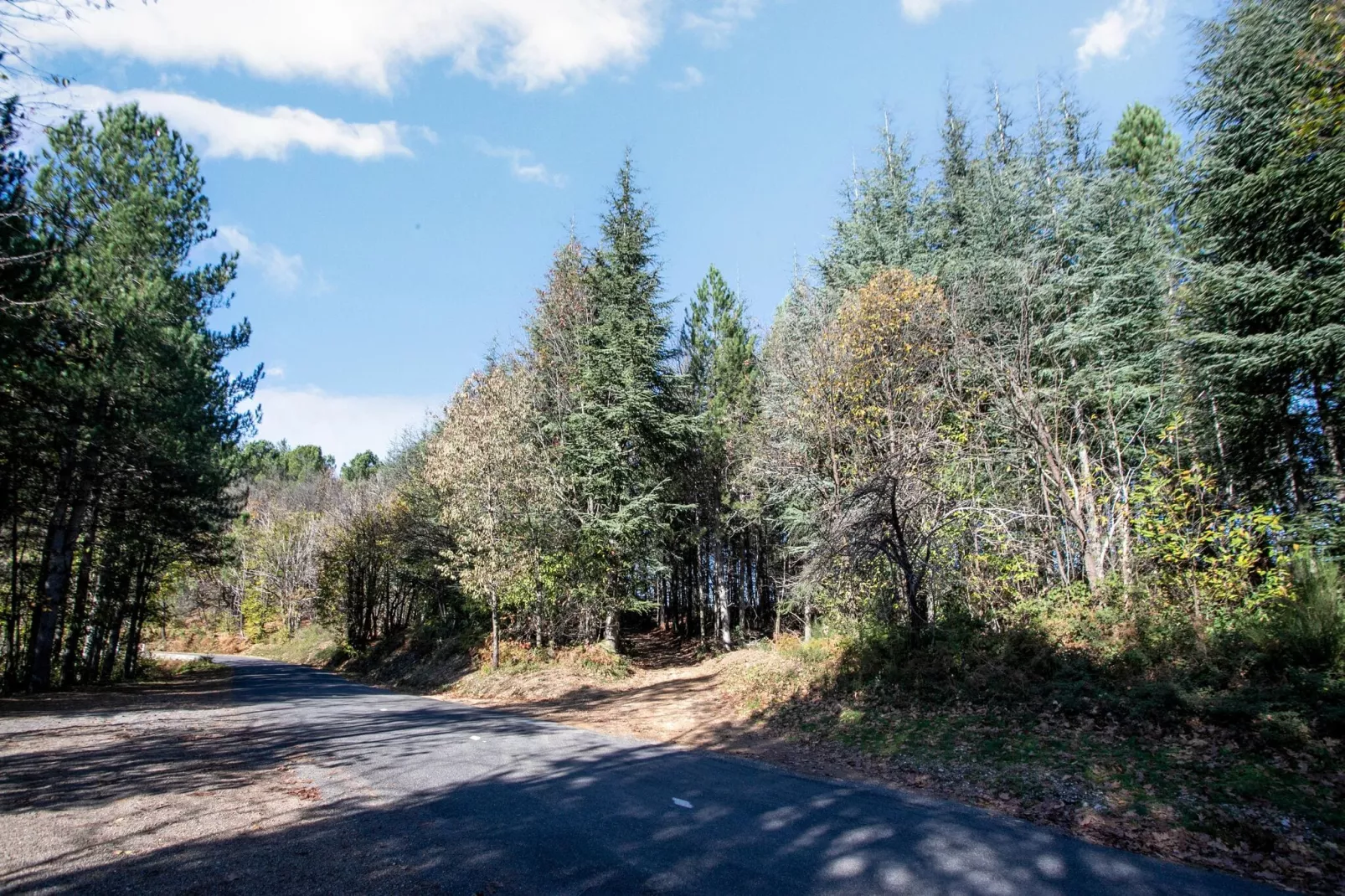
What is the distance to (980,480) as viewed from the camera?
14.5 metres

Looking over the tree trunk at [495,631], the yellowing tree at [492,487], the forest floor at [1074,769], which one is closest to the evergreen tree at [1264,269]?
the forest floor at [1074,769]

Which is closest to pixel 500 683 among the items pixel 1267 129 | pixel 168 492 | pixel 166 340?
pixel 168 492

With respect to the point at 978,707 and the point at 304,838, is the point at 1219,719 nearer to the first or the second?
the point at 978,707

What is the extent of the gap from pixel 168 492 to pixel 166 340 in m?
5.87

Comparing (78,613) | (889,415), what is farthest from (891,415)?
(78,613)

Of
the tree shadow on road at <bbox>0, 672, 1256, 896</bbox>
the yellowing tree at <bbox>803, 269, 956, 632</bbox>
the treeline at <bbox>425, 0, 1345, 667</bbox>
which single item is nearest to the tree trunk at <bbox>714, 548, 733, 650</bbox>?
the treeline at <bbox>425, 0, 1345, 667</bbox>

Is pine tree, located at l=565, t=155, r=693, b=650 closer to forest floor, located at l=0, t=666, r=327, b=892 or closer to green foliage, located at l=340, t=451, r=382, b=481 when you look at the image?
forest floor, located at l=0, t=666, r=327, b=892

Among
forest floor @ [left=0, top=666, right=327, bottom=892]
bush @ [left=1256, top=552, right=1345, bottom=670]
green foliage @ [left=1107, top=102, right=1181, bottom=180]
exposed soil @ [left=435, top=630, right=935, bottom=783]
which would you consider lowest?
exposed soil @ [left=435, top=630, right=935, bottom=783]

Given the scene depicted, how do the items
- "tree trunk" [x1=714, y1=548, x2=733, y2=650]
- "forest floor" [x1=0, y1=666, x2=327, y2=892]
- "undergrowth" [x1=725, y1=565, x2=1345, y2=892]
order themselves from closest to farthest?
1. "forest floor" [x1=0, y1=666, x2=327, y2=892]
2. "undergrowth" [x1=725, y1=565, x2=1345, y2=892]
3. "tree trunk" [x1=714, y1=548, x2=733, y2=650]

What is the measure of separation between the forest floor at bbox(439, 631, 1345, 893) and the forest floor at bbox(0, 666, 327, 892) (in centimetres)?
613

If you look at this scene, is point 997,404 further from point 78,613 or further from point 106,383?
point 78,613

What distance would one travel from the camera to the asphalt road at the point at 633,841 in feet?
14.8

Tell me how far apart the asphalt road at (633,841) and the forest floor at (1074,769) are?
0.66m

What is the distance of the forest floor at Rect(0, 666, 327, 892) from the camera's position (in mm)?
4820
